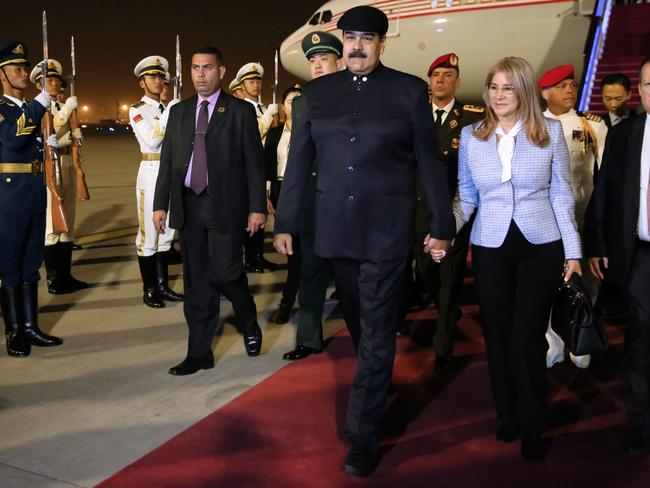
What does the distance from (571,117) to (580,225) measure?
685 mm

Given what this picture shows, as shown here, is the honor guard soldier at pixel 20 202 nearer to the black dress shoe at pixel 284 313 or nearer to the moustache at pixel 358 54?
the black dress shoe at pixel 284 313

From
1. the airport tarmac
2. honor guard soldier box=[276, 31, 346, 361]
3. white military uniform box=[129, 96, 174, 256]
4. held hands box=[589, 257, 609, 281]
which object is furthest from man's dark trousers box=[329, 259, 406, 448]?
white military uniform box=[129, 96, 174, 256]

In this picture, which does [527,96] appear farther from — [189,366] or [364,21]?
[189,366]

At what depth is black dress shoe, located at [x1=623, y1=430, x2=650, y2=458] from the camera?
302 centimetres

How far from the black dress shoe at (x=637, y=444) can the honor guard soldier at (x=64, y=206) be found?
4.54 metres

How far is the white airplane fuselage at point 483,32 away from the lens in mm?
12438

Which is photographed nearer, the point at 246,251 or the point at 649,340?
the point at 649,340

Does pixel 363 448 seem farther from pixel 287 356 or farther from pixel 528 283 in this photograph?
pixel 287 356

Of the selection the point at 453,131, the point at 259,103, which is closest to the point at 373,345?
the point at 453,131

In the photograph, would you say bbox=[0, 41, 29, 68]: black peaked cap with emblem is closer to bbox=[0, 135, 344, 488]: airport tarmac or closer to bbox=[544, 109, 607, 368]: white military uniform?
bbox=[0, 135, 344, 488]: airport tarmac

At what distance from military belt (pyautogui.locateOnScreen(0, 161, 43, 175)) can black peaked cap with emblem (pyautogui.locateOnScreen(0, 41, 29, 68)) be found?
0.59m

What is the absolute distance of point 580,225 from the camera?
4465mm

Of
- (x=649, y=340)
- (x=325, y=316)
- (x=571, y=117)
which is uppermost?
(x=571, y=117)

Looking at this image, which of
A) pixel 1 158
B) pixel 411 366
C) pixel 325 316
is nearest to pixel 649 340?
pixel 411 366
